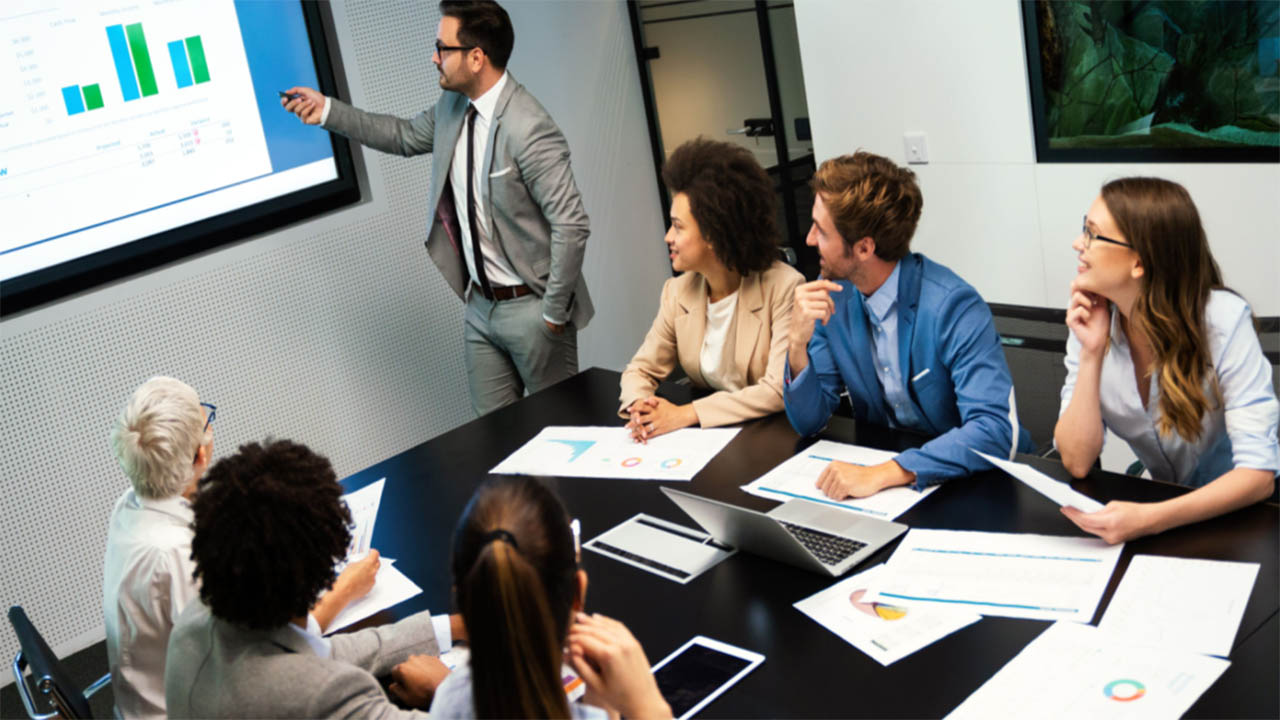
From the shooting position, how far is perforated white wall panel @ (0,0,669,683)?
12.2 feet

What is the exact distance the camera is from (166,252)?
3.95m

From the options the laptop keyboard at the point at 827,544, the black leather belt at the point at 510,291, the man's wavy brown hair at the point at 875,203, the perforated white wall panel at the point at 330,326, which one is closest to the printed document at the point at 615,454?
the laptop keyboard at the point at 827,544

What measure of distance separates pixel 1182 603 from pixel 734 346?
149 cm

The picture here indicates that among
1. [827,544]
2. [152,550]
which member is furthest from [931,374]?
[152,550]

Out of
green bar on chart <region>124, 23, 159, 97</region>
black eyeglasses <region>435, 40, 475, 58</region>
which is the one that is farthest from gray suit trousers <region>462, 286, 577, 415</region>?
green bar on chart <region>124, 23, 159, 97</region>

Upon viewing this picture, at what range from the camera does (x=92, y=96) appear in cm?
376

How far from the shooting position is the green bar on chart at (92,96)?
3744 millimetres

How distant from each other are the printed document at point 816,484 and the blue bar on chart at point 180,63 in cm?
282

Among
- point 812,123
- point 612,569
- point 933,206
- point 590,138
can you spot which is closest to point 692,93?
point 590,138

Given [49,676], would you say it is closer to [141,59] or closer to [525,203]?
[525,203]

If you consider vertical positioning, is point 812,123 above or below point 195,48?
below

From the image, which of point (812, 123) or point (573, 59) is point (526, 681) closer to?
point (812, 123)

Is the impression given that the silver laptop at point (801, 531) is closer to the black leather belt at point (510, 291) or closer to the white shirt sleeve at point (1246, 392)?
the white shirt sleeve at point (1246, 392)

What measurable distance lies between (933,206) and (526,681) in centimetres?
329
